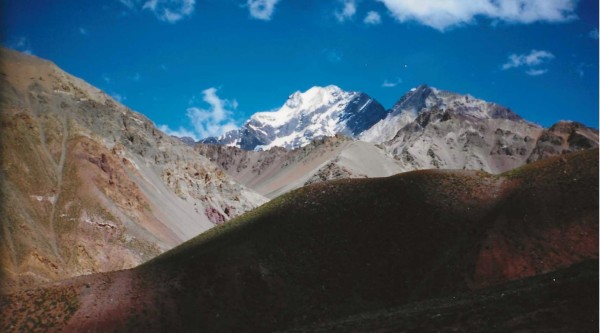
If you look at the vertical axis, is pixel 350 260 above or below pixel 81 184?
below

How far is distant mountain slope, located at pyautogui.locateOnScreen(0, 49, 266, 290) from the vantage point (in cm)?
6725

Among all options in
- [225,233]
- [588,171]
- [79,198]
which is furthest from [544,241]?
[79,198]

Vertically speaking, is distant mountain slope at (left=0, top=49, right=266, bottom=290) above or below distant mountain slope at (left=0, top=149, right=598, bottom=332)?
above

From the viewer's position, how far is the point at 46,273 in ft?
202

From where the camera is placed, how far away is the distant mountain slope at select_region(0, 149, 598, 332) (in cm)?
3534

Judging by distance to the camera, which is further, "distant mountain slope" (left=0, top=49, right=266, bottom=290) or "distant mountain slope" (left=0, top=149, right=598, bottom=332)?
"distant mountain slope" (left=0, top=49, right=266, bottom=290)

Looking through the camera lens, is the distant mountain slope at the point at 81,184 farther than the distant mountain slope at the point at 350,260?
Yes

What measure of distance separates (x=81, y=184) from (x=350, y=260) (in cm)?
5928

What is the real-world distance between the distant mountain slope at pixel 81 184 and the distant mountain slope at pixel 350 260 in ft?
78.7

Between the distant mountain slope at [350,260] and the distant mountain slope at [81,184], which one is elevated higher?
the distant mountain slope at [81,184]

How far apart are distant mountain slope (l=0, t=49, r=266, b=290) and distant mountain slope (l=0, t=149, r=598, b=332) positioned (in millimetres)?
23974

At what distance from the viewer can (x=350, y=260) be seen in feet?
131

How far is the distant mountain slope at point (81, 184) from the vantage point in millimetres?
67250

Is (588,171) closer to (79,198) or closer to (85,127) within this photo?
(79,198)
